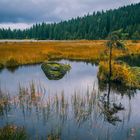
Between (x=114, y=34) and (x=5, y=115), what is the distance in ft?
76.4

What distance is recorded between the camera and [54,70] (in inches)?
1848

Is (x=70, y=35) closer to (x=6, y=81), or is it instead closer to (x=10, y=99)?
(x=6, y=81)

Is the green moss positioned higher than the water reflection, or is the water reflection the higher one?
the green moss

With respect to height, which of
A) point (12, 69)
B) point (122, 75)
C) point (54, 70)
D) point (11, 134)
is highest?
point (11, 134)

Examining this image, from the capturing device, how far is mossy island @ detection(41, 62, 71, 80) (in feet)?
146

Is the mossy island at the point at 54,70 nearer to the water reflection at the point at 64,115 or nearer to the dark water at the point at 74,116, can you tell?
the dark water at the point at 74,116

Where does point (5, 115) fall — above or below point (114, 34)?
below

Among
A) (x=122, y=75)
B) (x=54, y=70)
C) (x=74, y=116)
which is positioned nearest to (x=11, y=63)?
(x=54, y=70)

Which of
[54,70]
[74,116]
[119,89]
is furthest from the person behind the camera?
[54,70]

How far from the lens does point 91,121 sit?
23.4 meters

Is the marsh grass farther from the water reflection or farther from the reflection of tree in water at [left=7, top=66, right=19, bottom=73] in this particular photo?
the reflection of tree in water at [left=7, top=66, right=19, bottom=73]

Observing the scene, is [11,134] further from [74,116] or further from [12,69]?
[12,69]

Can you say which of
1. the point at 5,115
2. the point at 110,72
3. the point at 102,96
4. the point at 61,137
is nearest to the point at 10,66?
the point at 110,72

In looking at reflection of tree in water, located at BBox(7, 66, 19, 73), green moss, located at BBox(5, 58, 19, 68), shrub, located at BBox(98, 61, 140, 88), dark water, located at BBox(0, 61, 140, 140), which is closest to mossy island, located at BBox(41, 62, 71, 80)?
reflection of tree in water, located at BBox(7, 66, 19, 73)
